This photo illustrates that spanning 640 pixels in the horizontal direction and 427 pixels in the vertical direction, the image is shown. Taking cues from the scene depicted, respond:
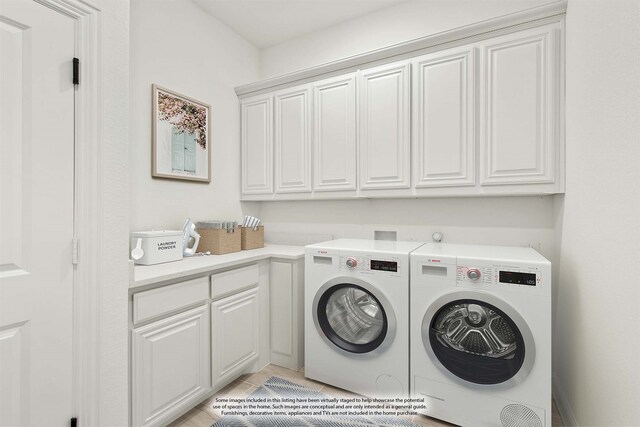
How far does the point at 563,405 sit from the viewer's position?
179 cm

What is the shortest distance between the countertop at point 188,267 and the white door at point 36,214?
0.31m

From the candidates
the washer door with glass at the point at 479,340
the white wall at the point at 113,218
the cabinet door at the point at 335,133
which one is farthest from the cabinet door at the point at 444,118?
the white wall at the point at 113,218

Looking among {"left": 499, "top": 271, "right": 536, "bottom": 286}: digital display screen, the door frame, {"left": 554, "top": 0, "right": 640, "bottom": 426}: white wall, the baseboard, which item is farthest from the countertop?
the baseboard

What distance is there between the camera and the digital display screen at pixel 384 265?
6.01 ft

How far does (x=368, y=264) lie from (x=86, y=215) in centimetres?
144

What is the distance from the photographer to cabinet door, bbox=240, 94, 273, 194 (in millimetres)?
2773

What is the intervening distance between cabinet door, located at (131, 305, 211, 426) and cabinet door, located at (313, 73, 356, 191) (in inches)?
51.7

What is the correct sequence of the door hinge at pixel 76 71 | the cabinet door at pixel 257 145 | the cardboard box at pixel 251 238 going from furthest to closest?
the cabinet door at pixel 257 145 < the cardboard box at pixel 251 238 < the door hinge at pixel 76 71

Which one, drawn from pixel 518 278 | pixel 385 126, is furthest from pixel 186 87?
pixel 518 278

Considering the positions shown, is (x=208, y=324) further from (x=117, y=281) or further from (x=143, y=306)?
(x=117, y=281)

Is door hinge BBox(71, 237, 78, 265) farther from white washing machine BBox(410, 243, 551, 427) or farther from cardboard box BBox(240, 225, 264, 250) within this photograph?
white washing machine BBox(410, 243, 551, 427)

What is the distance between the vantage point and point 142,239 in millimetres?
1822

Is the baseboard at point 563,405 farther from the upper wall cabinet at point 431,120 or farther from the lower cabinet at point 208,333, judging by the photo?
the lower cabinet at point 208,333

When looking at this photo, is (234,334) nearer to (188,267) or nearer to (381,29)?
(188,267)
